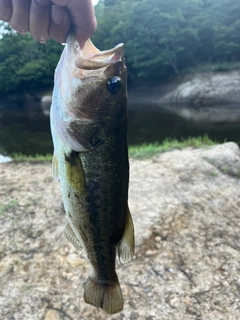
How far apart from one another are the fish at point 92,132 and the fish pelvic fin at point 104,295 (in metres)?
0.42

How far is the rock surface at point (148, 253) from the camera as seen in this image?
137 inches

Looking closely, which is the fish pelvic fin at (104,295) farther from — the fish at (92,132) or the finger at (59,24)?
the finger at (59,24)

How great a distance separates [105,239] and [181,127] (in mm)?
17539

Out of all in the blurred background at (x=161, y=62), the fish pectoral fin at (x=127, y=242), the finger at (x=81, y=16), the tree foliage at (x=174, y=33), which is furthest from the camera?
the tree foliage at (x=174, y=33)

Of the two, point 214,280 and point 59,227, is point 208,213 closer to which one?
point 214,280

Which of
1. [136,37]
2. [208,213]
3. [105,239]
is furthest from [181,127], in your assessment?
[136,37]

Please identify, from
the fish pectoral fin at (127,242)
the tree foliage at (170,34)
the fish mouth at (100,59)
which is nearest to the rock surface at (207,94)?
the tree foliage at (170,34)

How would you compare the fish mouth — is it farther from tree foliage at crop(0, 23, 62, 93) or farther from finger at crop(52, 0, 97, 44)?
tree foliage at crop(0, 23, 62, 93)

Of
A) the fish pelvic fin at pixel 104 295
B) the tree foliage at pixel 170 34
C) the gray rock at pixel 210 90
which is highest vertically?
the tree foliage at pixel 170 34

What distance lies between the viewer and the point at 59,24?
1751 millimetres

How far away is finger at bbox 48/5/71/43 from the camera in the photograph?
1.69 metres

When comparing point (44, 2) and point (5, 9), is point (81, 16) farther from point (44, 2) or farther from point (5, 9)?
point (5, 9)

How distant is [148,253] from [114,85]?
9.72ft

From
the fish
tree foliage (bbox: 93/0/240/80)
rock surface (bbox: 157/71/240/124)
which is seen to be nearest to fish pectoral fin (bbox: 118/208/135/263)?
the fish
